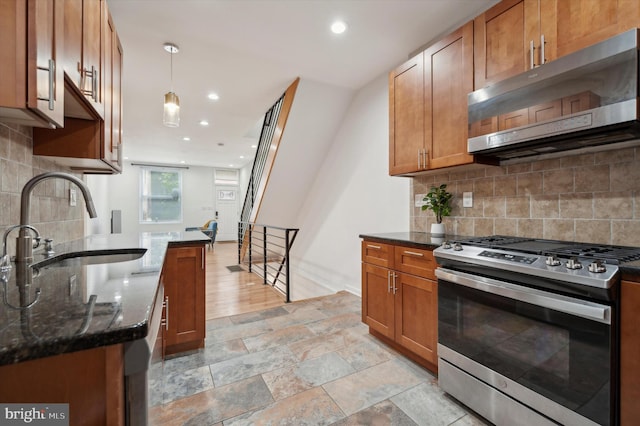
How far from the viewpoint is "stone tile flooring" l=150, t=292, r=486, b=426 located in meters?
1.58

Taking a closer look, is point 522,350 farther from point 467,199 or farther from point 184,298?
point 184,298

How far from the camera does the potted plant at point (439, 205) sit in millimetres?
2402

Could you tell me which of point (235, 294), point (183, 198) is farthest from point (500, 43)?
point (183, 198)

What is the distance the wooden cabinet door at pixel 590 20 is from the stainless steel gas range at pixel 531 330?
107cm

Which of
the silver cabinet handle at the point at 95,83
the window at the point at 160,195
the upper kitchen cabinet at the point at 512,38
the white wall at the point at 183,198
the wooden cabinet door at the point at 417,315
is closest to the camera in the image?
the silver cabinet handle at the point at 95,83

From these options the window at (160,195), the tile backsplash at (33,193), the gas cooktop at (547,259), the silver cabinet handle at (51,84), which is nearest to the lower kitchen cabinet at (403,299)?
the gas cooktop at (547,259)

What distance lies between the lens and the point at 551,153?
72.6 inches

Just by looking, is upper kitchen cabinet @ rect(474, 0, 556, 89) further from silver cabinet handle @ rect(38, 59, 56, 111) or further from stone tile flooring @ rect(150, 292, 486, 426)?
silver cabinet handle @ rect(38, 59, 56, 111)

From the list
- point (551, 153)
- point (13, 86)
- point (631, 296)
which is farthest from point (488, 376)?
point (13, 86)

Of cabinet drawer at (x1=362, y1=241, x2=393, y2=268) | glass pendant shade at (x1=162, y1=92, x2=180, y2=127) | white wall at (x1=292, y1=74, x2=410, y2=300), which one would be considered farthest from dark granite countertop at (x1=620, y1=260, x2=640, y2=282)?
glass pendant shade at (x1=162, y1=92, x2=180, y2=127)

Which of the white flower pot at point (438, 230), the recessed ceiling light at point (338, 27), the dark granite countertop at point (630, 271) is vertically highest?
the recessed ceiling light at point (338, 27)

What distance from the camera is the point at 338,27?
2.46m

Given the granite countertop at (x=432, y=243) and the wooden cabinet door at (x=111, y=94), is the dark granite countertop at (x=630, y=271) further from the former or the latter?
the wooden cabinet door at (x=111, y=94)

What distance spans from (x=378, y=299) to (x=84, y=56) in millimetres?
2442
